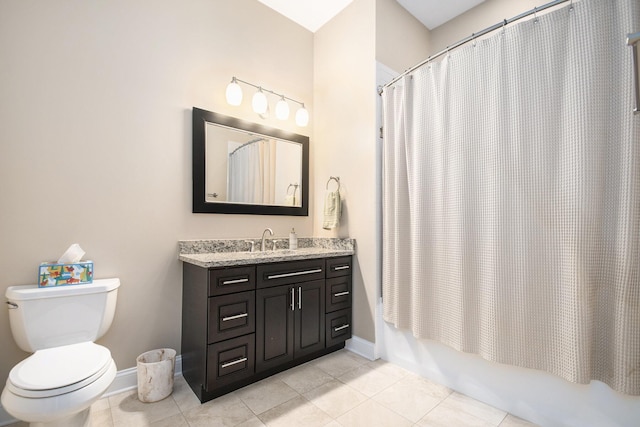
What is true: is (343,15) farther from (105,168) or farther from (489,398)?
(489,398)

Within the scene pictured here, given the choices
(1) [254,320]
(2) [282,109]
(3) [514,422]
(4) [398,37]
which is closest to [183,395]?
(1) [254,320]

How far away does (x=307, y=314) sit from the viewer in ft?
6.94

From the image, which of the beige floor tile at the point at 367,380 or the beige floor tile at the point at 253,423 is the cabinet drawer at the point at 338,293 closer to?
the beige floor tile at the point at 367,380

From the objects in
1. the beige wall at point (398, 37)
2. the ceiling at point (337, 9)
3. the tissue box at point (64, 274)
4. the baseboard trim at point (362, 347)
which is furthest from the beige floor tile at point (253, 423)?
the ceiling at point (337, 9)

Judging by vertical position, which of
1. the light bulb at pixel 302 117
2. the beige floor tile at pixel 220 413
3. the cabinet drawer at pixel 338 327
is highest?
the light bulb at pixel 302 117

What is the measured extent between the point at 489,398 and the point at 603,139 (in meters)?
1.48

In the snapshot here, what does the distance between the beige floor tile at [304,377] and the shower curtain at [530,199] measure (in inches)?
26.8

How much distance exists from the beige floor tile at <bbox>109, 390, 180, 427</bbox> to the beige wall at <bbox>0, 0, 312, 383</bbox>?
20cm

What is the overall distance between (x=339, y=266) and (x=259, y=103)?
4.83ft

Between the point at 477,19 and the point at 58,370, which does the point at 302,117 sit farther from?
the point at 58,370

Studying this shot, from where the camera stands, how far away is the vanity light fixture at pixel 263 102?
219cm

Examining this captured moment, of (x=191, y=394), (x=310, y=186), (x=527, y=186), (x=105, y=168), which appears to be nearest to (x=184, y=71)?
(x=105, y=168)

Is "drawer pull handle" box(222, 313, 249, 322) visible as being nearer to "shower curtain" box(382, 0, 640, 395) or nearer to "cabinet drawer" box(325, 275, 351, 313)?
"cabinet drawer" box(325, 275, 351, 313)

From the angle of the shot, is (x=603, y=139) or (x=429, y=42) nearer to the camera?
(x=603, y=139)
